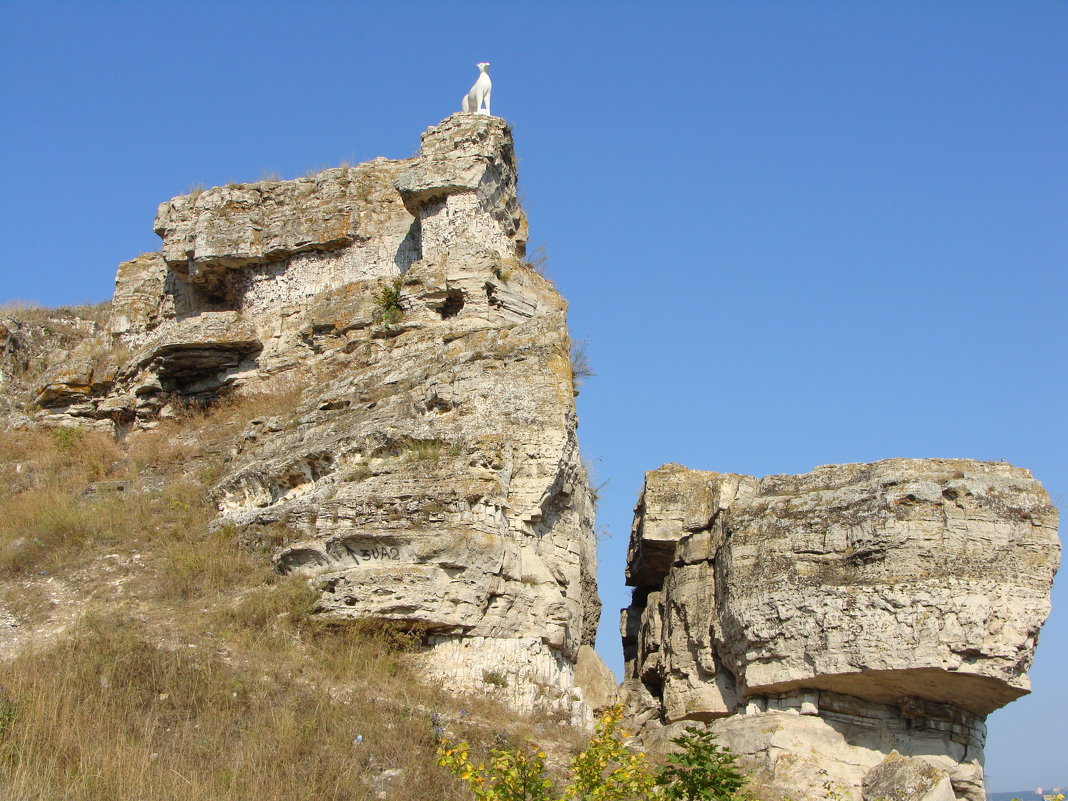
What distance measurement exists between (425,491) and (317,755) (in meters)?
3.81

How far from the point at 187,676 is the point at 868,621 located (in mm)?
7306

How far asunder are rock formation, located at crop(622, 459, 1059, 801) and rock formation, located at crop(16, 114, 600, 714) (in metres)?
1.94

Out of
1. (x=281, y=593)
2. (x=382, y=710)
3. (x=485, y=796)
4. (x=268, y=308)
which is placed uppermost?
(x=268, y=308)

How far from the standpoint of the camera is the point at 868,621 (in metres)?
13.9

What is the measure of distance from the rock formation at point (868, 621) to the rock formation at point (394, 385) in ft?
6.37

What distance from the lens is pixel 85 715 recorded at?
10.8 m

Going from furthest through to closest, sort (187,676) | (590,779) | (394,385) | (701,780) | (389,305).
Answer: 1. (389,305)
2. (394,385)
3. (187,676)
4. (701,780)
5. (590,779)

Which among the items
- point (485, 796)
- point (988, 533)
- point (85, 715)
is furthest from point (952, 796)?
point (85, 715)

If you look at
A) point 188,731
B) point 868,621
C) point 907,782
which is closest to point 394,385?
point 188,731

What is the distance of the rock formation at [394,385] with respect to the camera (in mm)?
13406

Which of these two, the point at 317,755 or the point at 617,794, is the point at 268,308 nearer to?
the point at 317,755

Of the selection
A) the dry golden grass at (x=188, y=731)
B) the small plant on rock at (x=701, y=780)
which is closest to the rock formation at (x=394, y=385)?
the dry golden grass at (x=188, y=731)

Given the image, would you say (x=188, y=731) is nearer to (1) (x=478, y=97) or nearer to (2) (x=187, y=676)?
(2) (x=187, y=676)

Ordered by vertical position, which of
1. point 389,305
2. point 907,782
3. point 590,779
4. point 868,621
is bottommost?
point 590,779
